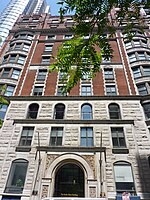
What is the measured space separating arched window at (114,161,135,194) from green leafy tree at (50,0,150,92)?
43.0 ft

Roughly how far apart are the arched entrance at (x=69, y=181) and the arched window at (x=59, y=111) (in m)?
5.48

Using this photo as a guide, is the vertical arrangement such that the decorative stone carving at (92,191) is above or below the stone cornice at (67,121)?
below

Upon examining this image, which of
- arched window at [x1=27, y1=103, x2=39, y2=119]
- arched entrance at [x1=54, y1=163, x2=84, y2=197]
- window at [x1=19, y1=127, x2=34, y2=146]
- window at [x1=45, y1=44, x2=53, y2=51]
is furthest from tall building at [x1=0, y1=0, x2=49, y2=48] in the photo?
arched entrance at [x1=54, y1=163, x2=84, y2=197]

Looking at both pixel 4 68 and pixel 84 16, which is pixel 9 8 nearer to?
pixel 4 68

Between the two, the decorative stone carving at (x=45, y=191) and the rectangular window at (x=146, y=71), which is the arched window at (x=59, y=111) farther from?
the rectangular window at (x=146, y=71)

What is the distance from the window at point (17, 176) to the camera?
16.4m

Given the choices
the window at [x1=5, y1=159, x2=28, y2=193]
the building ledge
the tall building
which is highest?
the tall building

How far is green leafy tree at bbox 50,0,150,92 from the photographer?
196 inches

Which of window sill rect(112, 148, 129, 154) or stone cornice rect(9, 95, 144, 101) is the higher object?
stone cornice rect(9, 95, 144, 101)

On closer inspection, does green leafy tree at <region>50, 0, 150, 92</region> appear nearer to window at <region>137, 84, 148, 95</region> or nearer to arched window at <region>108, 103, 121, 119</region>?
arched window at <region>108, 103, 121, 119</region>

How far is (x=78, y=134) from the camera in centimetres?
1947

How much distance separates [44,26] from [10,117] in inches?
1002

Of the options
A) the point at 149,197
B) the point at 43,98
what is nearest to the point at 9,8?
the point at 43,98

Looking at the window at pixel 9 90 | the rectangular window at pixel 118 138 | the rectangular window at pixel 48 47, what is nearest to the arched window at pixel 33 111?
the window at pixel 9 90
